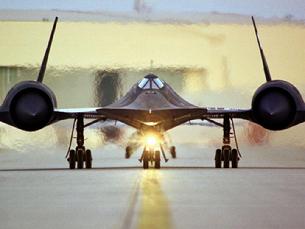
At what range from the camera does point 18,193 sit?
11234mm

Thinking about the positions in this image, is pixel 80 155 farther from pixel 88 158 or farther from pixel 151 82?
pixel 151 82

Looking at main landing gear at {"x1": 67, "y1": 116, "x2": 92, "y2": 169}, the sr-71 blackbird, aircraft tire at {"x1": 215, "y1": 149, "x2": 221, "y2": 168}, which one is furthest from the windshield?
aircraft tire at {"x1": 215, "y1": 149, "x2": 221, "y2": 168}

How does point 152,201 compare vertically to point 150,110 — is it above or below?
below

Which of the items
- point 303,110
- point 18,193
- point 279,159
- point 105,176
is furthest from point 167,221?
point 279,159

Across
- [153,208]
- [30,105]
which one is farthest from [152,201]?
[30,105]

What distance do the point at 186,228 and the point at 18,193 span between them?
4.36 metres

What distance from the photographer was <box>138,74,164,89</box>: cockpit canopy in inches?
811

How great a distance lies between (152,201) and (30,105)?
34.2 feet

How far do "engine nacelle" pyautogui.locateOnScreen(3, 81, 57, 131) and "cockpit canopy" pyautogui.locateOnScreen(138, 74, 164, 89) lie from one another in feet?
6.41

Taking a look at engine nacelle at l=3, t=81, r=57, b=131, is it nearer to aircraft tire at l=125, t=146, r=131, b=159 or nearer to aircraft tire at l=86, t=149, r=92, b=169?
aircraft tire at l=86, t=149, r=92, b=169

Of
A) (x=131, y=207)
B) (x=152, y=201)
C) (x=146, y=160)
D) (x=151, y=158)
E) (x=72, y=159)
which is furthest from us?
(x=72, y=159)

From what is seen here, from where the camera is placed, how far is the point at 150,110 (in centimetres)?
1925

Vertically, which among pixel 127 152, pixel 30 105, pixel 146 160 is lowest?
pixel 146 160

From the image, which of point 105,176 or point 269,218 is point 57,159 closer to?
point 105,176
